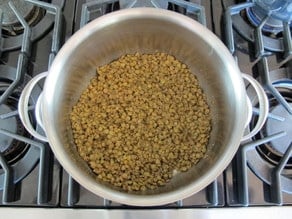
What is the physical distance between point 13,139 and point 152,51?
25cm

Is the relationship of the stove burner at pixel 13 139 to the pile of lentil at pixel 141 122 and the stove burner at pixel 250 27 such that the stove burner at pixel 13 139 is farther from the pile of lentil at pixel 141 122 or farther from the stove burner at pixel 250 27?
the stove burner at pixel 250 27

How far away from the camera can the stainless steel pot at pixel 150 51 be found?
0.52 meters

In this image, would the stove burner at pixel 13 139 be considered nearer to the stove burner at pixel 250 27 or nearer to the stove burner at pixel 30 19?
the stove burner at pixel 30 19

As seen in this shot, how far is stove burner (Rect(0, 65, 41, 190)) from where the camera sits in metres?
0.58

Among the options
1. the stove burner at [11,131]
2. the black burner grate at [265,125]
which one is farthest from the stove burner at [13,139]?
the black burner grate at [265,125]

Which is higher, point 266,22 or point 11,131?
point 266,22

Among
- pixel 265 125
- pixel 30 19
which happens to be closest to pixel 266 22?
pixel 265 125

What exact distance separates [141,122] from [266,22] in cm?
26

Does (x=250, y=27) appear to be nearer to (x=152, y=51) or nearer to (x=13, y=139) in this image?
(x=152, y=51)

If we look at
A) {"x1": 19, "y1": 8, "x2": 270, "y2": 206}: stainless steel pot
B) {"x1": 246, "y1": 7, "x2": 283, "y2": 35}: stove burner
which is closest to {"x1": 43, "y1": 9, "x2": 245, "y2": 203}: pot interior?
{"x1": 19, "y1": 8, "x2": 270, "y2": 206}: stainless steel pot

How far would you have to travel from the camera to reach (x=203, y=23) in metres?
0.61

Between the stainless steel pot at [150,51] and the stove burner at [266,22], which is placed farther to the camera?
the stove burner at [266,22]

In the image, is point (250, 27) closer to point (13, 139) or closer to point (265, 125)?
point (265, 125)

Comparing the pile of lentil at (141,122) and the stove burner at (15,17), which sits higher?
the stove burner at (15,17)
